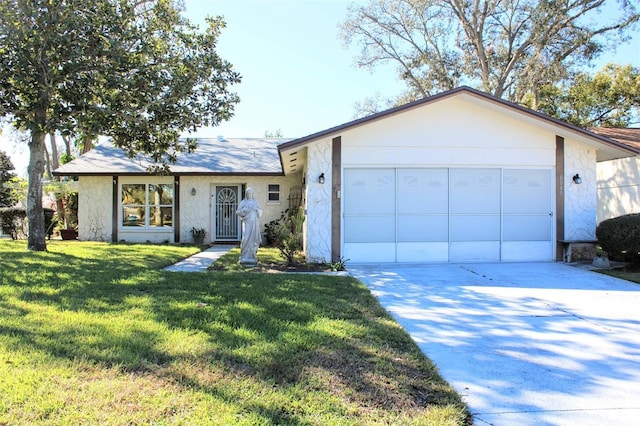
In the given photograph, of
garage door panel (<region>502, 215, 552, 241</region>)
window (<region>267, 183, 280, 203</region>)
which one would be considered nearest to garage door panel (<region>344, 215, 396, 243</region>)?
garage door panel (<region>502, 215, 552, 241</region>)

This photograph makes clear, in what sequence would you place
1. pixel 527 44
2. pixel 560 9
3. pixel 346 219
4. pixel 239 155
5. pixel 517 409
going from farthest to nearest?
1. pixel 527 44
2. pixel 560 9
3. pixel 239 155
4. pixel 346 219
5. pixel 517 409

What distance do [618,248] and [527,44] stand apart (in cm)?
1614

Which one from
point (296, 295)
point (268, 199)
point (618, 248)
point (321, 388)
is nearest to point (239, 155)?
point (268, 199)

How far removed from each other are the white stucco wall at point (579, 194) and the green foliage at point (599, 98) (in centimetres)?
1540

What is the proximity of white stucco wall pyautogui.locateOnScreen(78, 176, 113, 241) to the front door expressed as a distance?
3.83m

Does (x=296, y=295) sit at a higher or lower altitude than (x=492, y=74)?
lower

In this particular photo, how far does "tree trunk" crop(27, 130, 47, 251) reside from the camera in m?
11.0

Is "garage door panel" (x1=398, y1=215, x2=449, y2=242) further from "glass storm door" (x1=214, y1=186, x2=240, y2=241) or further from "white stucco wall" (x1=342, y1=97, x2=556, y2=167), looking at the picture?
"glass storm door" (x1=214, y1=186, x2=240, y2=241)

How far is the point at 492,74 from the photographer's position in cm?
2434

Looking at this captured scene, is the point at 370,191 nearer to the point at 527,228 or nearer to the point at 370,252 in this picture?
the point at 370,252

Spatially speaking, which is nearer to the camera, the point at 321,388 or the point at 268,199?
the point at 321,388

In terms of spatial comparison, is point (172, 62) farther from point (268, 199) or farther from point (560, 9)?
point (560, 9)

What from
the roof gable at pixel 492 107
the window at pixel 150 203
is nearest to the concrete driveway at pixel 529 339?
the roof gable at pixel 492 107

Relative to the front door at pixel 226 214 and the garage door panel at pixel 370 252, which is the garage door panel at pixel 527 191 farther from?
the front door at pixel 226 214
